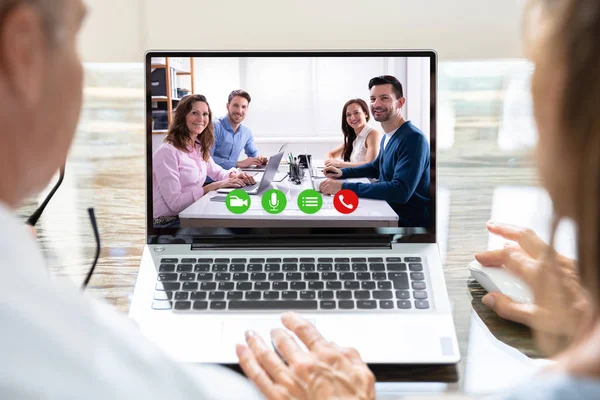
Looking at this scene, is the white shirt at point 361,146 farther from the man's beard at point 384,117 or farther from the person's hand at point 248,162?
the person's hand at point 248,162

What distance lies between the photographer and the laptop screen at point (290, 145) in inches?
36.1

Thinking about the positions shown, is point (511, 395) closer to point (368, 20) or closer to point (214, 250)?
point (214, 250)

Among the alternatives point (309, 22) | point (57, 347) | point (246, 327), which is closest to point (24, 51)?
point (57, 347)

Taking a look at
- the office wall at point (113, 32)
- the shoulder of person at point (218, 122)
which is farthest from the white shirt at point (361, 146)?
the office wall at point (113, 32)

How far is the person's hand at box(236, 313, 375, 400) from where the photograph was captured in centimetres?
57

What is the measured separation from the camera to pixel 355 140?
0.94 meters

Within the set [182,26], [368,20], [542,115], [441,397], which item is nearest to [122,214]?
[182,26]

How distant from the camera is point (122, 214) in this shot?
109 cm

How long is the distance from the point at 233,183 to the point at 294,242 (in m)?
0.14

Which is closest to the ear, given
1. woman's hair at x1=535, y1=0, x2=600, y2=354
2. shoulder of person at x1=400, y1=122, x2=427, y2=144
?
woman's hair at x1=535, y1=0, x2=600, y2=354

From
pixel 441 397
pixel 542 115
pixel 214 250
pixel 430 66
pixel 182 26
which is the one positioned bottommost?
pixel 441 397

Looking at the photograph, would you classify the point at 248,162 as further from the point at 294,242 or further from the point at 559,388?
the point at 559,388

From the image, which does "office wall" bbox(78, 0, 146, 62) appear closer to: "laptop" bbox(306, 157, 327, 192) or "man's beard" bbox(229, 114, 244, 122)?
"man's beard" bbox(229, 114, 244, 122)

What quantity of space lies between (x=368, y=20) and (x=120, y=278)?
2.23ft
